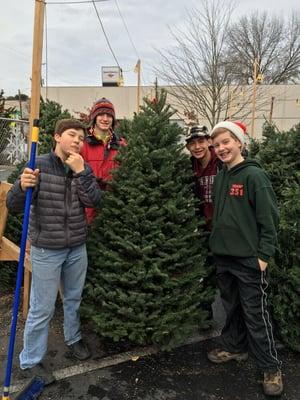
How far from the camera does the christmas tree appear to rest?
3.09 metres

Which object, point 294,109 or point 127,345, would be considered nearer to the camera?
point 127,345

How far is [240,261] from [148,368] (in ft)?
4.03

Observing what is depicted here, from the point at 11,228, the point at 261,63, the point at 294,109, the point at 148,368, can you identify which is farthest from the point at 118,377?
the point at 261,63

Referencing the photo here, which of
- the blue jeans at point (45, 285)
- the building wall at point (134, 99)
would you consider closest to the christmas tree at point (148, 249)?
the blue jeans at point (45, 285)

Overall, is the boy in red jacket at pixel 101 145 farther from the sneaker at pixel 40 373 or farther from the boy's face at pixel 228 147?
the sneaker at pixel 40 373

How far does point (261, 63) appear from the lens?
3719cm

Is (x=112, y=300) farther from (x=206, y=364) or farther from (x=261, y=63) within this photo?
(x=261, y=63)

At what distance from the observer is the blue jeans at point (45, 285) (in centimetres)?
302

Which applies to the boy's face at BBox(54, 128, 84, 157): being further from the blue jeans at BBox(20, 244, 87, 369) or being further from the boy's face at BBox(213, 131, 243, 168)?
the boy's face at BBox(213, 131, 243, 168)

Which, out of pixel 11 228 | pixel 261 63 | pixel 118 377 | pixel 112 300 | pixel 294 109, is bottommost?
pixel 118 377

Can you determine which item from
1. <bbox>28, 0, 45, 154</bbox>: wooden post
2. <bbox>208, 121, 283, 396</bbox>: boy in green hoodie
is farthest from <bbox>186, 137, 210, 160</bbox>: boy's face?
<bbox>28, 0, 45, 154</bbox>: wooden post

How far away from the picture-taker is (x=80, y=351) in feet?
11.4

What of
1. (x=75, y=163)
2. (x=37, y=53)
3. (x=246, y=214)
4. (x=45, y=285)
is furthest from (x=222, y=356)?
(x=37, y=53)

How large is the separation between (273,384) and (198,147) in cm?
206
